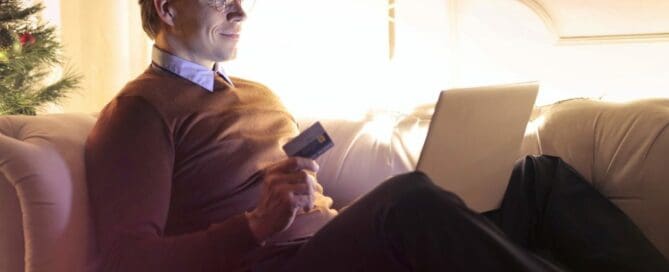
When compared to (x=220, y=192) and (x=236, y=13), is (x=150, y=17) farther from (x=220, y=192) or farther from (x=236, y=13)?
(x=220, y=192)

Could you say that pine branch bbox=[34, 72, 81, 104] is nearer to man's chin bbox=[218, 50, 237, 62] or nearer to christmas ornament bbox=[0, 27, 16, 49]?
christmas ornament bbox=[0, 27, 16, 49]

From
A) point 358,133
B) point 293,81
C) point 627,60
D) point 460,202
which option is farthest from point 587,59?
point 460,202

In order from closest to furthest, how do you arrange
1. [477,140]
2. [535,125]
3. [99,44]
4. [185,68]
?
[477,140]
[185,68]
[535,125]
[99,44]

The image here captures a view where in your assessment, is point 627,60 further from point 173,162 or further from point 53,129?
point 53,129

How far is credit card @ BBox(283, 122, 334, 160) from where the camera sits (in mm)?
1030

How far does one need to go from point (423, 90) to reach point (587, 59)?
0.47 meters

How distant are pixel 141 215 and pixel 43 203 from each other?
177 mm

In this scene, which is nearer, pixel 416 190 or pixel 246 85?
pixel 416 190

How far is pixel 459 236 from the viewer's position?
878mm

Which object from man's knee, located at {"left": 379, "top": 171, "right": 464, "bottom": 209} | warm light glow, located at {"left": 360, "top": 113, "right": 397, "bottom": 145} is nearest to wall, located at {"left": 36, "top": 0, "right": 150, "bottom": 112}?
warm light glow, located at {"left": 360, "top": 113, "right": 397, "bottom": 145}

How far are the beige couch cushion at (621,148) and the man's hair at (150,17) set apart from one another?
849 millimetres

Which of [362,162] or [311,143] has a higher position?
[311,143]

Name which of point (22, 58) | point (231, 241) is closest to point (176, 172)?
point (231, 241)

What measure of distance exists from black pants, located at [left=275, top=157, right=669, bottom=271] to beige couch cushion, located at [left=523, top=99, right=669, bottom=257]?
100mm
